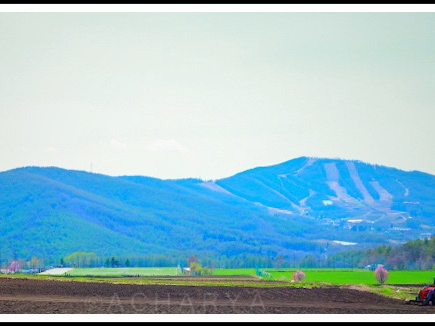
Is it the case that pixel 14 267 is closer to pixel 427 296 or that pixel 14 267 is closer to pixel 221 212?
pixel 427 296

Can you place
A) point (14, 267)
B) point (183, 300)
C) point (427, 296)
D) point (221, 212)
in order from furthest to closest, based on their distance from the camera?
point (221, 212), point (14, 267), point (183, 300), point (427, 296)

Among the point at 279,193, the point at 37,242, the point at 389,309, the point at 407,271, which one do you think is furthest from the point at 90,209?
the point at 389,309

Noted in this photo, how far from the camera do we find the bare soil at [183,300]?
17906mm

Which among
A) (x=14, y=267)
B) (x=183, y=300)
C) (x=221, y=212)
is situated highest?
(x=221, y=212)

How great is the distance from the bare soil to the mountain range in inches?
1065

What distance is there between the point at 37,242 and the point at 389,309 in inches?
2259

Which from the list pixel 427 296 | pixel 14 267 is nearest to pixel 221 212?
pixel 14 267

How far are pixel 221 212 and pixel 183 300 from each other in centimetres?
8032

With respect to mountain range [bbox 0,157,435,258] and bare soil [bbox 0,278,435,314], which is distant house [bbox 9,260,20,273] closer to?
mountain range [bbox 0,157,435,258]

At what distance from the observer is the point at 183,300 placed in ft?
68.0

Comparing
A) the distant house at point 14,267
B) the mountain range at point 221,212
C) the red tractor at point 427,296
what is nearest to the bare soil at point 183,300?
the red tractor at point 427,296

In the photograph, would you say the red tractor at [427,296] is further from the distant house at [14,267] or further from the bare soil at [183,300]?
the distant house at [14,267]

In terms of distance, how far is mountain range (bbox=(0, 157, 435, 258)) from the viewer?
210 feet

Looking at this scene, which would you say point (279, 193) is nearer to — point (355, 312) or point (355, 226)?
point (355, 226)
